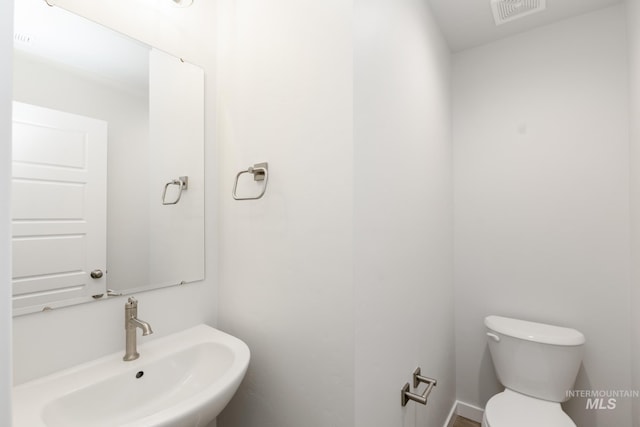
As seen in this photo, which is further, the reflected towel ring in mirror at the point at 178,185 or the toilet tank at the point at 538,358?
the toilet tank at the point at 538,358

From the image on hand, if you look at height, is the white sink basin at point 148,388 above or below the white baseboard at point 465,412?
above

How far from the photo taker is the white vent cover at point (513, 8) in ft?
5.12

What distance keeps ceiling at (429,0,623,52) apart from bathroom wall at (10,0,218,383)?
132 centimetres

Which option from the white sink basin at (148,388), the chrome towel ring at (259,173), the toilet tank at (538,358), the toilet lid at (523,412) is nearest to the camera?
the white sink basin at (148,388)

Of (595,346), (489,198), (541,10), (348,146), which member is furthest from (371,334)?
(541,10)

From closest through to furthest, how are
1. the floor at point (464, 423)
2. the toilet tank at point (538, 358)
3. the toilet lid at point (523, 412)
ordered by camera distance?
the toilet lid at point (523, 412)
the toilet tank at point (538, 358)
the floor at point (464, 423)

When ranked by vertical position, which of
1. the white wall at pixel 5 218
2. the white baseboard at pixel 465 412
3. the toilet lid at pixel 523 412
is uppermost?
the white wall at pixel 5 218

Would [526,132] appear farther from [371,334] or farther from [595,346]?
[371,334]

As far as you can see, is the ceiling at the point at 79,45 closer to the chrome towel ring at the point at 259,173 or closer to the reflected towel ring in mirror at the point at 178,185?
the reflected towel ring in mirror at the point at 178,185

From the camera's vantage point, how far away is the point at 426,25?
5.21ft

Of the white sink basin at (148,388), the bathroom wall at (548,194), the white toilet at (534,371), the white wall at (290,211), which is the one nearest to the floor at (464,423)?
the bathroom wall at (548,194)

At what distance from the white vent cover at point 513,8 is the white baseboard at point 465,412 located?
8.22 feet

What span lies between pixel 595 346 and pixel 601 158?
3.56 ft

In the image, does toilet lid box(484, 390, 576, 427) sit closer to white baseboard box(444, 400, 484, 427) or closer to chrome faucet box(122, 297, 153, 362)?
white baseboard box(444, 400, 484, 427)
